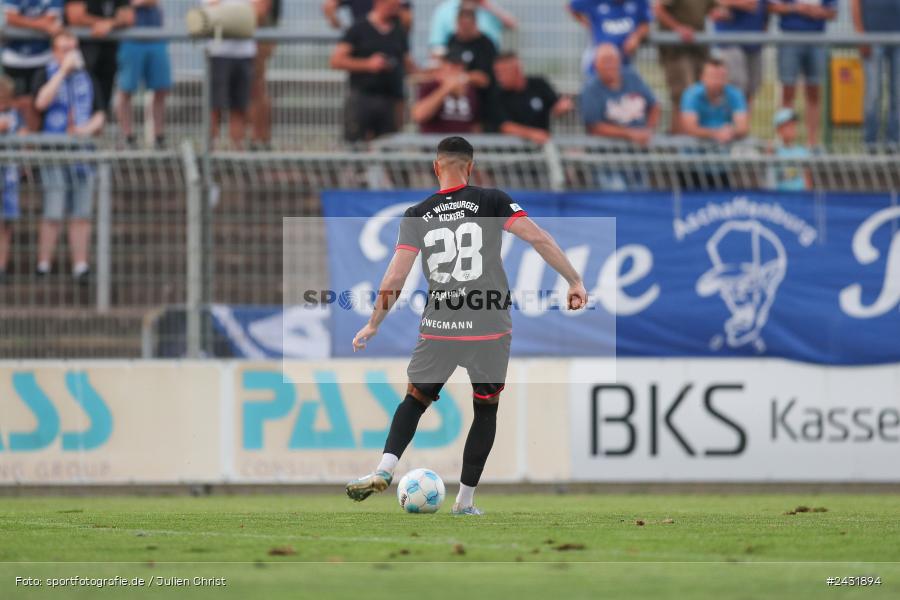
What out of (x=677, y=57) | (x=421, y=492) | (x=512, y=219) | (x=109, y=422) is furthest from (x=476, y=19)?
(x=421, y=492)

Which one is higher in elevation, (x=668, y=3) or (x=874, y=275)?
(x=668, y=3)

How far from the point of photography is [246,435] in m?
14.9

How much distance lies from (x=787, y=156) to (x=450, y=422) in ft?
14.1

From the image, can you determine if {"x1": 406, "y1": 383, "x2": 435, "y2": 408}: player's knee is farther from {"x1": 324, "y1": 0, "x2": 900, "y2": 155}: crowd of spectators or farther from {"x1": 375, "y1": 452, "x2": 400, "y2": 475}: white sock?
{"x1": 324, "y1": 0, "x2": 900, "y2": 155}: crowd of spectators

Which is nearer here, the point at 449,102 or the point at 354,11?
the point at 449,102

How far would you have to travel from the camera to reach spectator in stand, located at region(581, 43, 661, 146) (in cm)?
1673

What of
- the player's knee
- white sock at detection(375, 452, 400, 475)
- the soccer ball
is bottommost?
the soccer ball

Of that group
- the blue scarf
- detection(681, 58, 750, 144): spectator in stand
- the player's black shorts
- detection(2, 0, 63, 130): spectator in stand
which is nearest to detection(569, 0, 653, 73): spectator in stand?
detection(681, 58, 750, 144): spectator in stand

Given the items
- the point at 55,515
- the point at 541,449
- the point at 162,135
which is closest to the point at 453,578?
the point at 55,515

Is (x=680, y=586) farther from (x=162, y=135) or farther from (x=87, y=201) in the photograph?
(x=162, y=135)

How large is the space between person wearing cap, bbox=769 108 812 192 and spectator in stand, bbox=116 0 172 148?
21.4 ft

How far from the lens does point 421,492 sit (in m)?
9.80

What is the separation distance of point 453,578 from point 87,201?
9274 millimetres

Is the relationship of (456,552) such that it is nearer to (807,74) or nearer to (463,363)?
(463,363)
